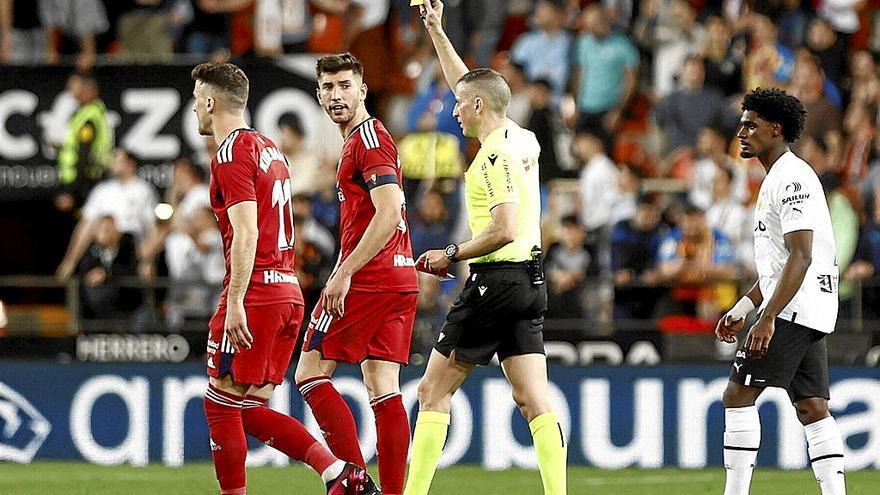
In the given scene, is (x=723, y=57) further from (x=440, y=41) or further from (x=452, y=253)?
(x=452, y=253)

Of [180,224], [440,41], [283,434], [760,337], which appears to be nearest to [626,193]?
[180,224]

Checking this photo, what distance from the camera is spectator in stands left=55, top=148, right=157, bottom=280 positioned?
55.0 feet

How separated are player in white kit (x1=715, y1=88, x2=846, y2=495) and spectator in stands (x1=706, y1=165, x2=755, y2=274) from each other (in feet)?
22.0

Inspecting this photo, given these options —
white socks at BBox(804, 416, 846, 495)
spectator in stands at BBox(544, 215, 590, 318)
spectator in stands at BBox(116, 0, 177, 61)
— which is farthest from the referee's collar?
spectator in stands at BBox(116, 0, 177, 61)

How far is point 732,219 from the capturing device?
1575 centimetres

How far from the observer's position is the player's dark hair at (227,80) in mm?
8820

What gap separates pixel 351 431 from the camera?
9273 millimetres

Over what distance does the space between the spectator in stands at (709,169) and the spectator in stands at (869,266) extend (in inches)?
45.7

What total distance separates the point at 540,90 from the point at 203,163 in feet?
11.4

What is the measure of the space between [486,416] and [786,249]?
210 inches

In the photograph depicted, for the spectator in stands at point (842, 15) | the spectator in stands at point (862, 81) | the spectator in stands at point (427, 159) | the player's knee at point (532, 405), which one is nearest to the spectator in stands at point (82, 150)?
the spectator in stands at point (427, 159)

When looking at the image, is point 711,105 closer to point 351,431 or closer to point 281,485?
point 281,485

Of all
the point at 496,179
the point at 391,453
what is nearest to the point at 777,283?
the point at 496,179

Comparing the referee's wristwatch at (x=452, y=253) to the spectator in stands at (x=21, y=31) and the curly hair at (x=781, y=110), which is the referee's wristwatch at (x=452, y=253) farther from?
the spectator in stands at (x=21, y=31)
